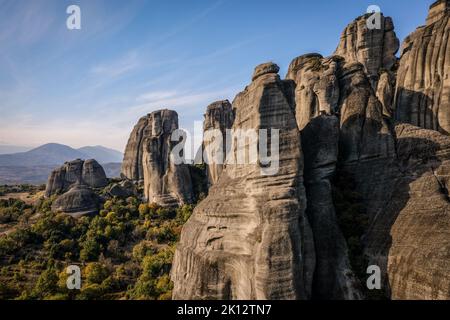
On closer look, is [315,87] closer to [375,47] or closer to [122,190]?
[375,47]

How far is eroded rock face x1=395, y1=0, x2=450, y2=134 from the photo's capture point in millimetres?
26875

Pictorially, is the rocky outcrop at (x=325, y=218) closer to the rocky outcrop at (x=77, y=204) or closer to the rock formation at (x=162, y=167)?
the rock formation at (x=162, y=167)

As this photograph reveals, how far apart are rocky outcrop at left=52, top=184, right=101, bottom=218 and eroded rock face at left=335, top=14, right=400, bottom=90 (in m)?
50.0

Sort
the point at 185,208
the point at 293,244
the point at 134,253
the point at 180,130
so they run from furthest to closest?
the point at 180,130, the point at 185,208, the point at 134,253, the point at 293,244

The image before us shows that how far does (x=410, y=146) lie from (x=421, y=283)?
379 inches

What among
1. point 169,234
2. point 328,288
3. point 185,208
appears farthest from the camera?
point 185,208

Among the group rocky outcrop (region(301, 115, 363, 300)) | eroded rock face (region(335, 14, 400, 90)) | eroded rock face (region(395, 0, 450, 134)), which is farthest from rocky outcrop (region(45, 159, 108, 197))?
eroded rock face (region(395, 0, 450, 134))

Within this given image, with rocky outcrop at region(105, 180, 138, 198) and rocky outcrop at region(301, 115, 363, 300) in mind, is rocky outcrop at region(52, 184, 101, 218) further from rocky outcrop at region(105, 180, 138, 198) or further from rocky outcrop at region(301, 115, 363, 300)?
rocky outcrop at region(301, 115, 363, 300)

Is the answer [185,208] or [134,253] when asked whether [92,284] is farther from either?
[185,208]

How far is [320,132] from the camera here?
795 inches

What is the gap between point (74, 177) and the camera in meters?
70.6

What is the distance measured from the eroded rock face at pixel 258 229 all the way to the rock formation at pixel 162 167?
37.5 metres

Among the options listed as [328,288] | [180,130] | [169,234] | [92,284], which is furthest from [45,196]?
[328,288]

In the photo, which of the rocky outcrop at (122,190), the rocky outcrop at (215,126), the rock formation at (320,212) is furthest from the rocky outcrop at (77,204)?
the rock formation at (320,212)
